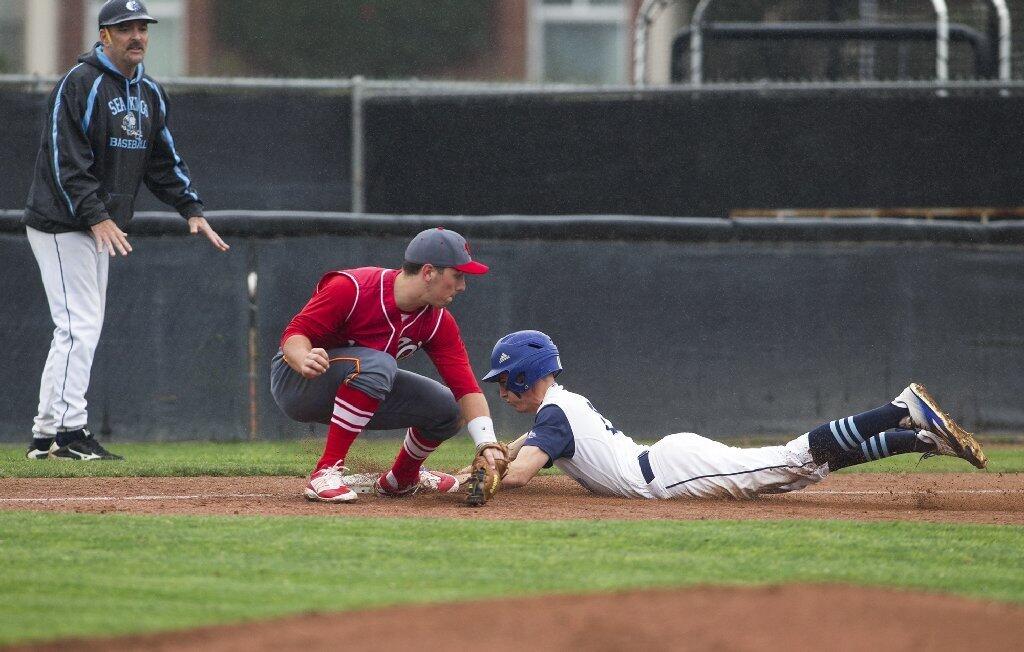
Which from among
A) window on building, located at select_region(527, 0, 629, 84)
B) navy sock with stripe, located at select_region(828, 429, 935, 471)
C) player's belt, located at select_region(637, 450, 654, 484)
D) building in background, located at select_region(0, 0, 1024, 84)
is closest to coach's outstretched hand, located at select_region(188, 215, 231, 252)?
player's belt, located at select_region(637, 450, 654, 484)

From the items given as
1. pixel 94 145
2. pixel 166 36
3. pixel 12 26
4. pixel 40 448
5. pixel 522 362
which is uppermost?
pixel 12 26

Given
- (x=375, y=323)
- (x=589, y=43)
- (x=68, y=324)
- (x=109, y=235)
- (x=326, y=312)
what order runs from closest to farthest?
(x=326, y=312), (x=375, y=323), (x=109, y=235), (x=68, y=324), (x=589, y=43)

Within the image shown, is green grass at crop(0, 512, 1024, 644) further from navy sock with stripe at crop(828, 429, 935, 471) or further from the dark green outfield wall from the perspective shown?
the dark green outfield wall

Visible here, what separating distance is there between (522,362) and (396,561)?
1671mm

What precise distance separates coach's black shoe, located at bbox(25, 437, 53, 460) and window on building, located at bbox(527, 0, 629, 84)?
16.8m

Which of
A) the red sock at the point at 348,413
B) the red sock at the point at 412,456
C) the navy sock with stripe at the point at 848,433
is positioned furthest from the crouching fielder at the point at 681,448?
the red sock at the point at 348,413

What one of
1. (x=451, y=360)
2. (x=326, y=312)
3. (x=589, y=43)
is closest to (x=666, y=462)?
(x=451, y=360)

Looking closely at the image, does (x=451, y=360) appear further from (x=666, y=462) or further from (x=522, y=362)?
(x=666, y=462)

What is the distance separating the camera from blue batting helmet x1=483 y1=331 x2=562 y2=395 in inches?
211

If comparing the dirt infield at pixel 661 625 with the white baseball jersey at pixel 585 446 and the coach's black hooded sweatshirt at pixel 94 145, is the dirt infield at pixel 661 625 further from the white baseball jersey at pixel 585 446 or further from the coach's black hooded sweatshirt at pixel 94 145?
the coach's black hooded sweatshirt at pixel 94 145

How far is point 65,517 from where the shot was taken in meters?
4.48

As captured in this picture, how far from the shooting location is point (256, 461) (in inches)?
255

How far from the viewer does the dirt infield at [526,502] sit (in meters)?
4.83

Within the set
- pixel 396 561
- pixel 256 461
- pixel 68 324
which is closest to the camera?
pixel 396 561
